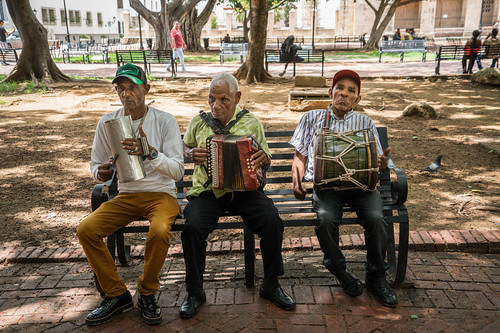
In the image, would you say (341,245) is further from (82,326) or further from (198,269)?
(82,326)

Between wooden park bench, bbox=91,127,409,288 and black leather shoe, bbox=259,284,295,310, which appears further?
wooden park bench, bbox=91,127,409,288

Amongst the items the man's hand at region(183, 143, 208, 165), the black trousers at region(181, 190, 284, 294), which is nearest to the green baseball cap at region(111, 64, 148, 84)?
the man's hand at region(183, 143, 208, 165)

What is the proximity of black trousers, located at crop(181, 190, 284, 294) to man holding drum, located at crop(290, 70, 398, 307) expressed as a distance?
0.35 meters

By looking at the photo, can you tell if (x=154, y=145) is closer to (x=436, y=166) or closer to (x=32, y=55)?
(x=436, y=166)

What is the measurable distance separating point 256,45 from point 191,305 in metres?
12.3

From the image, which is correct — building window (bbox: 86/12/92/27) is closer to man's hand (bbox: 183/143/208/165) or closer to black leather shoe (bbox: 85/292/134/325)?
man's hand (bbox: 183/143/208/165)

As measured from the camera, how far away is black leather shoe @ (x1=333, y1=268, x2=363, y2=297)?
10.8 ft

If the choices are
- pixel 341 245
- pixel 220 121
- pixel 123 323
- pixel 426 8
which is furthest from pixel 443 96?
A: pixel 426 8

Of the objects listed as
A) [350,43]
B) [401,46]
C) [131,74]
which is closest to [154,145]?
[131,74]

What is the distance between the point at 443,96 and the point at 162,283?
414 inches

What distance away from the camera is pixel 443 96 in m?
11.9

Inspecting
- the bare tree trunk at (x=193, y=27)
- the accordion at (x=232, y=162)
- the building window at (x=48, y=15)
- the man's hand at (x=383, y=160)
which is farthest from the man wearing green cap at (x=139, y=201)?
the building window at (x=48, y=15)

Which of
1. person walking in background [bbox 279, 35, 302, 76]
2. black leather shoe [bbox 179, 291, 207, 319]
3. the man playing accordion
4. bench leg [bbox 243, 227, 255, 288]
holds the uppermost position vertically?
person walking in background [bbox 279, 35, 302, 76]

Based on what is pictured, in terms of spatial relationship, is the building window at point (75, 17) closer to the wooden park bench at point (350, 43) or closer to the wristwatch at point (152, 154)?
the wooden park bench at point (350, 43)
